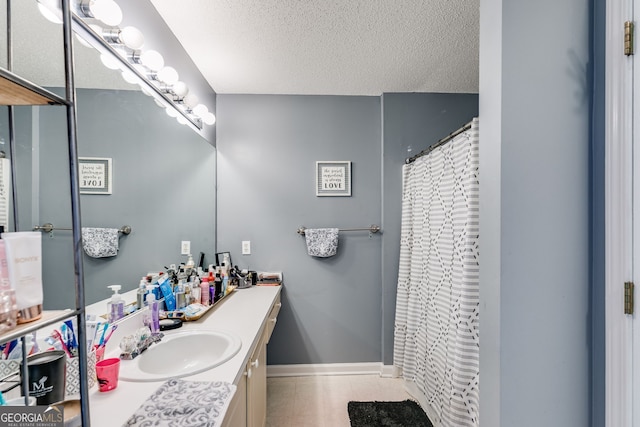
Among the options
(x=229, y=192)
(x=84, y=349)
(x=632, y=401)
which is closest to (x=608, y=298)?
(x=632, y=401)

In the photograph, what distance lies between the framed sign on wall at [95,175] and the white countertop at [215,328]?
57 cm

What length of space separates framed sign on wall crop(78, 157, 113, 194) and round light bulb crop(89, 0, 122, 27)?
1.63 feet

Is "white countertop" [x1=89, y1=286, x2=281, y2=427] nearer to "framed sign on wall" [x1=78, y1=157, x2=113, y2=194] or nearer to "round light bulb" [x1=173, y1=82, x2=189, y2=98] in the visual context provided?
"framed sign on wall" [x1=78, y1=157, x2=113, y2=194]

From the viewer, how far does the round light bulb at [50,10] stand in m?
0.85

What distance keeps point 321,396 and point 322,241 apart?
1169 mm

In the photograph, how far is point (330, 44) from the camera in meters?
1.80

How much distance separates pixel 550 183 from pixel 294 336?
217cm

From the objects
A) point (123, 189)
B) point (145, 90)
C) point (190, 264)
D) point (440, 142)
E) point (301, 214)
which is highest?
point (145, 90)

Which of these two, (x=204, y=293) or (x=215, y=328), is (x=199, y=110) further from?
(x=215, y=328)

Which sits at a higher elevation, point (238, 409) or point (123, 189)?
point (123, 189)

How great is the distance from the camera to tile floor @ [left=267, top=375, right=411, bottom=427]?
6.31 feet

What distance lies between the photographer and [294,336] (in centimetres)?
247

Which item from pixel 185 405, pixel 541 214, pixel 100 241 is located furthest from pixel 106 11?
pixel 541 214

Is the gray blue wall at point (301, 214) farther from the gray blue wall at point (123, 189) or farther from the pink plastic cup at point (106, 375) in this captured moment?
the pink plastic cup at point (106, 375)
